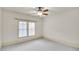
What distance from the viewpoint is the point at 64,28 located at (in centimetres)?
382

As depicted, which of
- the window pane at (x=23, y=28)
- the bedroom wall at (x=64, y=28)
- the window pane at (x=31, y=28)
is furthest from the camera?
the window pane at (x=31, y=28)

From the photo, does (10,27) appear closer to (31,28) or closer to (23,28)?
(23,28)

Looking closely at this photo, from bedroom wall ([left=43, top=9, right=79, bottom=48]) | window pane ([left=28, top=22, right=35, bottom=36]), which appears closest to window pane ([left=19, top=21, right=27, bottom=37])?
window pane ([left=28, top=22, right=35, bottom=36])

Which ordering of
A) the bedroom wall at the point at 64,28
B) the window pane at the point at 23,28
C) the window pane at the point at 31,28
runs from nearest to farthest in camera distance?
the bedroom wall at the point at 64,28, the window pane at the point at 23,28, the window pane at the point at 31,28

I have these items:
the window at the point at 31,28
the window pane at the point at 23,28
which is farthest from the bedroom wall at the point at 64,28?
the window pane at the point at 23,28

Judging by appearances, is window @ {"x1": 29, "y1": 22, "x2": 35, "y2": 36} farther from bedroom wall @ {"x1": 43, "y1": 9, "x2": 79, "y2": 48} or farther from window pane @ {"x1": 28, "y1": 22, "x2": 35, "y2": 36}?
bedroom wall @ {"x1": 43, "y1": 9, "x2": 79, "y2": 48}

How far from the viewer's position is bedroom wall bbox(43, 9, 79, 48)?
3.22 meters

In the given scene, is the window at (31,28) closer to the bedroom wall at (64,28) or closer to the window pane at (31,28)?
the window pane at (31,28)

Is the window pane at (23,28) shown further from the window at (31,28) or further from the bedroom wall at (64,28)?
the bedroom wall at (64,28)

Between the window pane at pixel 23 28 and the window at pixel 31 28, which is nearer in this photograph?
the window pane at pixel 23 28

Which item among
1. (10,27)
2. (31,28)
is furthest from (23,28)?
(31,28)

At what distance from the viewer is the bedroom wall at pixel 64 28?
127 inches
